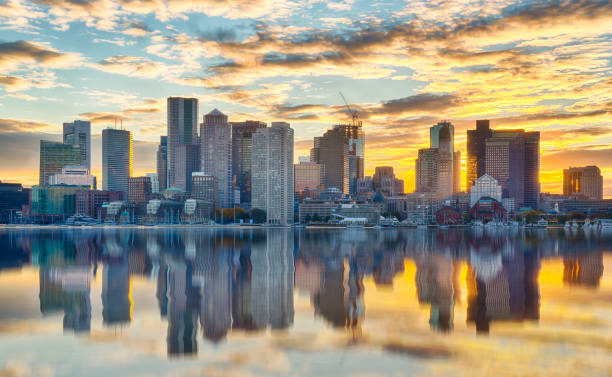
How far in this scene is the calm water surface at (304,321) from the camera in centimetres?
2434

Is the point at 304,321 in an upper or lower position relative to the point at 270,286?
upper

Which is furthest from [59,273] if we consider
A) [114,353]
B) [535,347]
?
[535,347]

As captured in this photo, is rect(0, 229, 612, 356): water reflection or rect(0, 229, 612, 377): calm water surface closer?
rect(0, 229, 612, 377): calm water surface

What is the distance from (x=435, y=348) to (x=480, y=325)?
21.0 ft

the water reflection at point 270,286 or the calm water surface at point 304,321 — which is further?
the water reflection at point 270,286

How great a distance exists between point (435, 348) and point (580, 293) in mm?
23015

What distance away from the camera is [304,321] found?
32.9 metres

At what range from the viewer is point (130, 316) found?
3491cm

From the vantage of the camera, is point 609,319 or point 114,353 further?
point 609,319

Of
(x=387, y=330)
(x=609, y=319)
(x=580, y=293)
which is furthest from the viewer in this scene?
(x=580, y=293)

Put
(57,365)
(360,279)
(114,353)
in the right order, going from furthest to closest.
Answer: (360,279) < (114,353) < (57,365)

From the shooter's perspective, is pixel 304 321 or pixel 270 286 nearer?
pixel 304 321

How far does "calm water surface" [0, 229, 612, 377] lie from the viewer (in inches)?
958

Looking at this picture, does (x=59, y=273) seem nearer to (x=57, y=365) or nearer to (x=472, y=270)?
(x=57, y=365)
